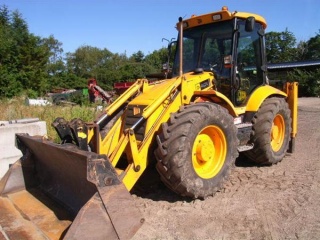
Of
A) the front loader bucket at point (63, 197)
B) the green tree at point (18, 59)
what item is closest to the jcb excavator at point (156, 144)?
the front loader bucket at point (63, 197)

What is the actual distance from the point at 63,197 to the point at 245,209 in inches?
85.9

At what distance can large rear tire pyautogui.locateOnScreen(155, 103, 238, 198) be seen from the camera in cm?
405

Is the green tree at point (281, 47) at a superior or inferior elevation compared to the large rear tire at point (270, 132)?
superior

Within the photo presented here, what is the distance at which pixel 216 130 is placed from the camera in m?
4.69

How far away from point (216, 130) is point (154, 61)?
45727mm

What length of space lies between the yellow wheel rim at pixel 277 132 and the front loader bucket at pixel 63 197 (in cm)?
387

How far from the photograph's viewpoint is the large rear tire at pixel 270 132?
5.77 m

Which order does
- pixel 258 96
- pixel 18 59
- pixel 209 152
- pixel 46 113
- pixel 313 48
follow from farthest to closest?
pixel 313 48 → pixel 18 59 → pixel 46 113 → pixel 258 96 → pixel 209 152

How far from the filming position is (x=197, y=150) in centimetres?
450

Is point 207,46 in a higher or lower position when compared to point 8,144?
higher

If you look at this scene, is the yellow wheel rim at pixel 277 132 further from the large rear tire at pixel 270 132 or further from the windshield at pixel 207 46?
the windshield at pixel 207 46

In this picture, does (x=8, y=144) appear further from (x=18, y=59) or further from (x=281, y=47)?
(x=281, y=47)

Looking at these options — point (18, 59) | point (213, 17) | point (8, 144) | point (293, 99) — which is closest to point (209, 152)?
point (213, 17)

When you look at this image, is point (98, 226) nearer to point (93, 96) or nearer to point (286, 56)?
point (93, 96)
